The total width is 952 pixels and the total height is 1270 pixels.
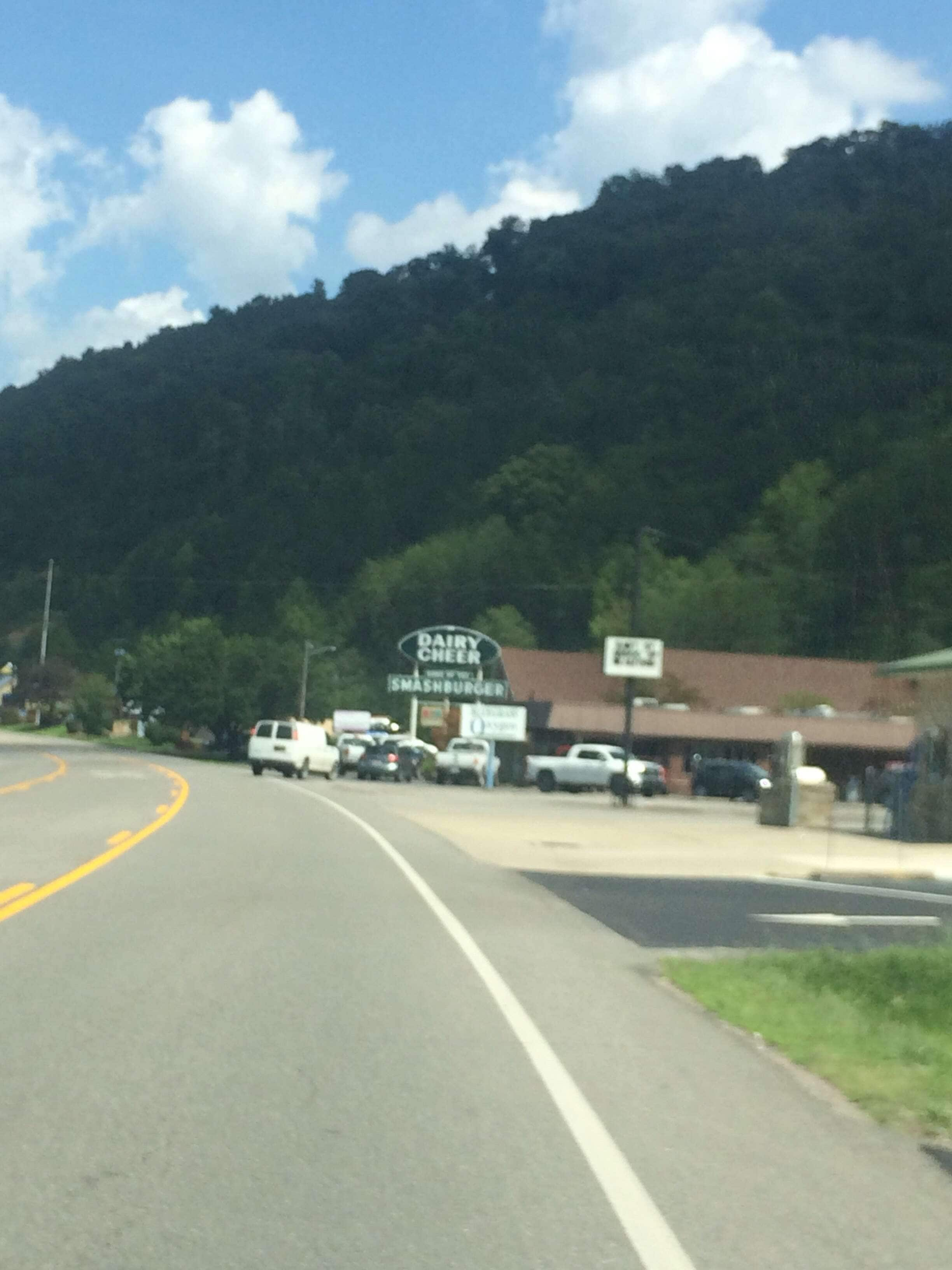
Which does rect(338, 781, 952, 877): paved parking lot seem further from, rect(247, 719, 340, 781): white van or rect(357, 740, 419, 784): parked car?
rect(357, 740, 419, 784): parked car

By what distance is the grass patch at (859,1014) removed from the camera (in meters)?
7.18

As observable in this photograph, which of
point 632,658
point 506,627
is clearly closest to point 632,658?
point 632,658

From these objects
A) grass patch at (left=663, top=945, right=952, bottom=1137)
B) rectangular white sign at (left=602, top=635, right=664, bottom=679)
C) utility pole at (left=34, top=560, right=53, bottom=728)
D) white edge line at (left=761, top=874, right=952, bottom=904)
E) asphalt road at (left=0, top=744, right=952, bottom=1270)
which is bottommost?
asphalt road at (left=0, top=744, right=952, bottom=1270)

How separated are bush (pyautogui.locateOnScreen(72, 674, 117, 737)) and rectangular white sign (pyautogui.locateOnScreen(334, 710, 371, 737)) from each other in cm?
2584

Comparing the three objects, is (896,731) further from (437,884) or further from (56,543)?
(56,543)

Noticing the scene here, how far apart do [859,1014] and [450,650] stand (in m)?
53.5

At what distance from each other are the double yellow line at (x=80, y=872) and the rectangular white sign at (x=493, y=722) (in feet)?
101

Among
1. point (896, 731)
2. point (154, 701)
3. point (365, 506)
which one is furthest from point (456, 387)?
point (896, 731)

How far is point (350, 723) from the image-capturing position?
9294 cm

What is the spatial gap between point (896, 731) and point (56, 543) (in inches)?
3243

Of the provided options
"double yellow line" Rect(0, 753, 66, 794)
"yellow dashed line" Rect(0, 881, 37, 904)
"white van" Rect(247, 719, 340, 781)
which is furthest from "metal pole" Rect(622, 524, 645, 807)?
"yellow dashed line" Rect(0, 881, 37, 904)

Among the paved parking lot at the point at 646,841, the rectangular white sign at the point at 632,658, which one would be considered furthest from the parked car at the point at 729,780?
the paved parking lot at the point at 646,841

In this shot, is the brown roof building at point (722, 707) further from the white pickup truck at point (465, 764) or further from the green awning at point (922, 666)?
the green awning at point (922, 666)

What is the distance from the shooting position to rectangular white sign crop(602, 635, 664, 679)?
52.8 meters
